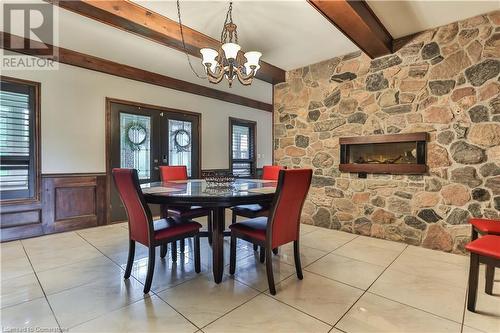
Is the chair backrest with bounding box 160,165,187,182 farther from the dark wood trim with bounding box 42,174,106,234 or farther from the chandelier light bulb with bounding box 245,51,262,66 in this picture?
the chandelier light bulb with bounding box 245,51,262,66

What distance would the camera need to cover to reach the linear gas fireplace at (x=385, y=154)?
2912 millimetres

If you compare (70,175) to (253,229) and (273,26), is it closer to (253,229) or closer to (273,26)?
(253,229)

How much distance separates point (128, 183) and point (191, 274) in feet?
3.22

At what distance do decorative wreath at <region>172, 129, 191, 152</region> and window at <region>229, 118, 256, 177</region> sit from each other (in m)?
1.12

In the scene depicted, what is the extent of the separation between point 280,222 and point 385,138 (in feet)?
6.74

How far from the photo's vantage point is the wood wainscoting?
3.14 m

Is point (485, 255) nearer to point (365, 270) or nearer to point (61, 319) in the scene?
point (365, 270)

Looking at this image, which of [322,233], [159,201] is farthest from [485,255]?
[159,201]

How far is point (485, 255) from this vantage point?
1.56 m

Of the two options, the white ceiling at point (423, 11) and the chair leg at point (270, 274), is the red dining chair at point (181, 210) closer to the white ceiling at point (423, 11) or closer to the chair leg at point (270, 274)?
the chair leg at point (270, 274)

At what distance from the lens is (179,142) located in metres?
4.82

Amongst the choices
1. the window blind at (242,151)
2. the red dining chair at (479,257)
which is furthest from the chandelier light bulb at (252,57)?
the window blind at (242,151)

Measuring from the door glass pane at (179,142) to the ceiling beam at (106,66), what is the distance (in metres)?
0.68

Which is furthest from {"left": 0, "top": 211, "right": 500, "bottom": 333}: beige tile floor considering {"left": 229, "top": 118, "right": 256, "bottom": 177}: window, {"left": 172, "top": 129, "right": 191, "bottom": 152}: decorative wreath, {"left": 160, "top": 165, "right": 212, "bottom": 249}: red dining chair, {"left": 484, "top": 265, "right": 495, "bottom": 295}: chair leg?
{"left": 229, "top": 118, "right": 256, "bottom": 177}: window
